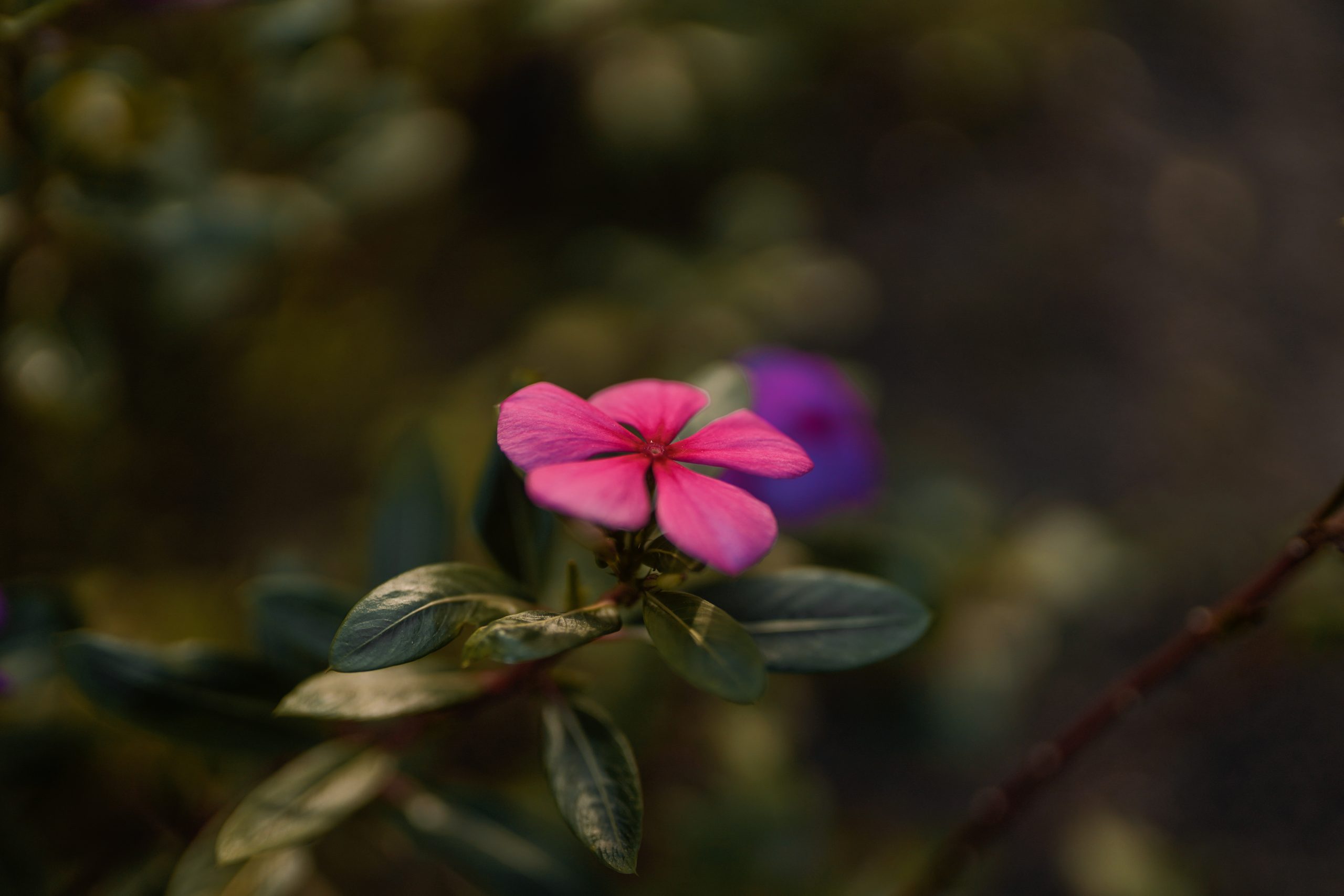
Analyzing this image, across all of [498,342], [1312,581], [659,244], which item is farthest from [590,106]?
[1312,581]

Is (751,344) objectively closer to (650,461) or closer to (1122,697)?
(1122,697)

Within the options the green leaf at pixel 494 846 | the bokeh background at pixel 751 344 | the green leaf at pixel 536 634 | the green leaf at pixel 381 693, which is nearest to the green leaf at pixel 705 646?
the green leaf at pixel 536 634

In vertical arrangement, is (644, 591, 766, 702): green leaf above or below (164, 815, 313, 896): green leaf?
above

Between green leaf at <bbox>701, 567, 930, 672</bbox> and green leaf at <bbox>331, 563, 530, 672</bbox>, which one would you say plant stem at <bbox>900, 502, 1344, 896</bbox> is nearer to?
green leaf at <bbox>701, 567, 930, 672</bbox>

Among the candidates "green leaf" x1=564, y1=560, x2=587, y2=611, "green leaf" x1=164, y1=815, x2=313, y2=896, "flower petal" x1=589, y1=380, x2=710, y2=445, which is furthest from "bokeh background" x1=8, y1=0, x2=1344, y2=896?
"flower petal" x1=589, y1=380, x2=710, y2=445

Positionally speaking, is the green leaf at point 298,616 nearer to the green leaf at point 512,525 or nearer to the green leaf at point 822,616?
the green leaf at point 512,525

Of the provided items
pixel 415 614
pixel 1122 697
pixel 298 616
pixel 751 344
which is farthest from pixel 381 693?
pixel 751 344

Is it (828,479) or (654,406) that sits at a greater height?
(654,406)
